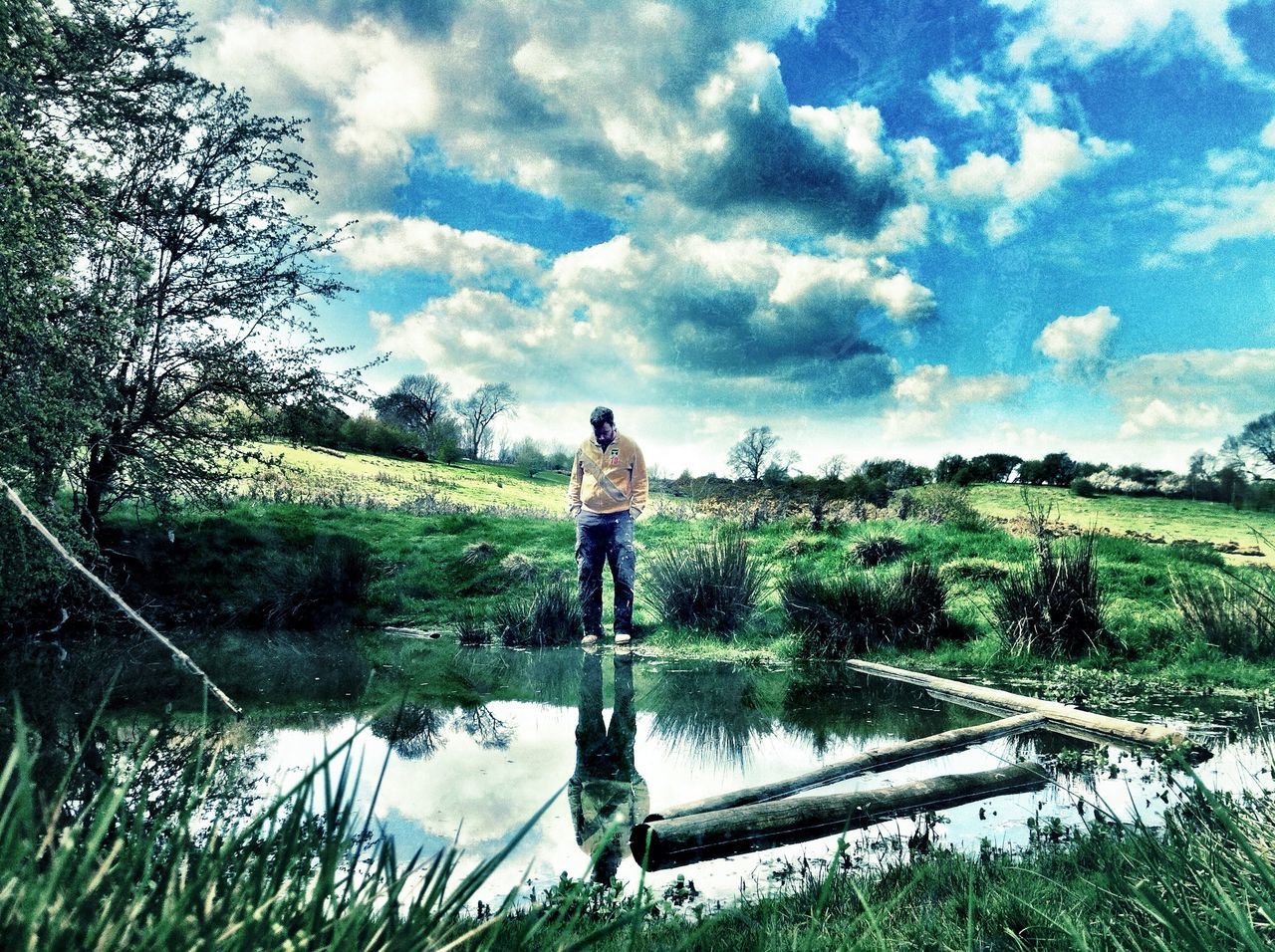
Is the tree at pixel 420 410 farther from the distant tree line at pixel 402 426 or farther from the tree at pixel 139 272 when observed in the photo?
the tree at pixel 139 272

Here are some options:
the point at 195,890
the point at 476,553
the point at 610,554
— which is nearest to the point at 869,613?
the point at 610,554

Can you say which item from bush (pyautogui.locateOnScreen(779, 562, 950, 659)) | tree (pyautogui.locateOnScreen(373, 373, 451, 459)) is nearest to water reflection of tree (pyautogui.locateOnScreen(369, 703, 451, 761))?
bush (pyautogui.locateOnScreen(779, 562, 950, 659))

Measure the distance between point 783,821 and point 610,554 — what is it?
7.29 meters

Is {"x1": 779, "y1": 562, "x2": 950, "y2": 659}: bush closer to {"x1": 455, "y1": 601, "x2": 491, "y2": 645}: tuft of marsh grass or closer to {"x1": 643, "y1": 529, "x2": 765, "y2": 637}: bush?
{"x1": 643, "y1": 529, "x2": 765, "y2": 637}: bush

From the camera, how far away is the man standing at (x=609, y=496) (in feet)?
35.9


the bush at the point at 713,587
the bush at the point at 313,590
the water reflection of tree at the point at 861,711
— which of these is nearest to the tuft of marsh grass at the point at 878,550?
the bush at the point at 713,587

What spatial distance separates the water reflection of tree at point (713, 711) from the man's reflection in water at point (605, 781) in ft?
1.13

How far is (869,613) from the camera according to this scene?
11.6 meters

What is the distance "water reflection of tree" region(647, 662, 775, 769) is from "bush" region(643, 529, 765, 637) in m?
2.61

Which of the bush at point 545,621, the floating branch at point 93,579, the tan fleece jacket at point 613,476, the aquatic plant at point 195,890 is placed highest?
the tan fleece jacket at point 613,476

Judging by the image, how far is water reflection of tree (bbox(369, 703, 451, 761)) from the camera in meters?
5.88

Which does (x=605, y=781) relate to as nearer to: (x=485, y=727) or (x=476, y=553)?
(x=485, y=727)

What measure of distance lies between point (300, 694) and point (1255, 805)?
24.4 ft

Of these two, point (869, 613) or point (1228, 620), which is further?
point (869, 613)
